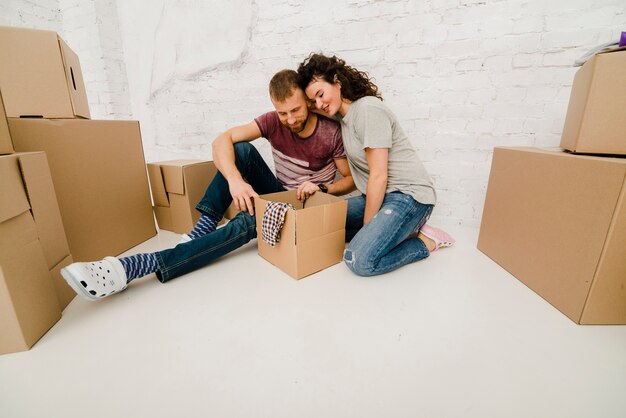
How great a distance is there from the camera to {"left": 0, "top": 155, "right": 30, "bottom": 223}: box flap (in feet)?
2.33

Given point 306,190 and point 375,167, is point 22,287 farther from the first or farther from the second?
point 375,167

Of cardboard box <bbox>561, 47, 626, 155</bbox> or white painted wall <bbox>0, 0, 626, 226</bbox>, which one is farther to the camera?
white painted wall <bbox>0, 0, 626, 226</bbox>

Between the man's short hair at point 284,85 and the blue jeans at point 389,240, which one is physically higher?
the man's short hair at point 284,85

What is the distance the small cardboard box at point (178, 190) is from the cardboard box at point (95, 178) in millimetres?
81

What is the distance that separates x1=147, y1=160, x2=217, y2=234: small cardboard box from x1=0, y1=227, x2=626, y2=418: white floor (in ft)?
1.72

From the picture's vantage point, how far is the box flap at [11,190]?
2.33 ft

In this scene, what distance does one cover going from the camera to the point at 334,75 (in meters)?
1.14

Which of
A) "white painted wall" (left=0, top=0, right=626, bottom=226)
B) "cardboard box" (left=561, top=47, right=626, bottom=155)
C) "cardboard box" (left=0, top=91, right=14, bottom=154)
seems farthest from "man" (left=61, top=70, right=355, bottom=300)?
"cardboard box" (left=561, top=47, right=626, bottom=155)

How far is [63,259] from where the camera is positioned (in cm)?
94

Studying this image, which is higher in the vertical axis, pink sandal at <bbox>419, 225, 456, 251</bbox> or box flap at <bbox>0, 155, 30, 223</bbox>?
box flap at <bbox>0, 155, 30, 223</bbox>

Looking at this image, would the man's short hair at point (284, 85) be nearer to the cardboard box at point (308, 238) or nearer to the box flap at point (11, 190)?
the cardboard box at point (308, 238)

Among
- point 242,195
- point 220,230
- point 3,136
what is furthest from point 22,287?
point 242,195

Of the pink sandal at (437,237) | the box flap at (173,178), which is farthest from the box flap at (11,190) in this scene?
the pink sandal at (437,237)

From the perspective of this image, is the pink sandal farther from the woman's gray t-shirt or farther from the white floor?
the white floor
